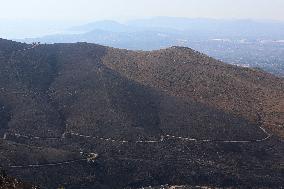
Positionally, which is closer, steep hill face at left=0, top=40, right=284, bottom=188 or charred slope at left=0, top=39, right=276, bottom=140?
steep hill face at left=0, top=40, right=284, bottom=188

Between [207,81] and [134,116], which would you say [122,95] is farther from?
[207,81]

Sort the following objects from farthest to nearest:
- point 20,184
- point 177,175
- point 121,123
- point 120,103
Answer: point 120,103
point 121,123
point 177,175
point 20,184

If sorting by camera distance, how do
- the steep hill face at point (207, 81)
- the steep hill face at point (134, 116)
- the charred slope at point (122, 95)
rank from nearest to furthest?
the steep hill face at point (134, 116) < the charred slope at point (122, 95) < the steep hill face at point (207, 81)

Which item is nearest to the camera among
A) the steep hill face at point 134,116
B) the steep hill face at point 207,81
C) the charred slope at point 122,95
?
the steep hill face at point 134,116

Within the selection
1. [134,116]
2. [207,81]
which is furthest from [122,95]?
[207,81]

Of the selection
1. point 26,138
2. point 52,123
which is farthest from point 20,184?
point 52,123

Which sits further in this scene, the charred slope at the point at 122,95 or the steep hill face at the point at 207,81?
the steep hill face at the point at 207,81

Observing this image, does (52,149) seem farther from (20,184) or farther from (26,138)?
(20,184)

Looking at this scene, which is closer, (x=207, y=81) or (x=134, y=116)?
(x=134, y=116)
